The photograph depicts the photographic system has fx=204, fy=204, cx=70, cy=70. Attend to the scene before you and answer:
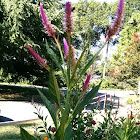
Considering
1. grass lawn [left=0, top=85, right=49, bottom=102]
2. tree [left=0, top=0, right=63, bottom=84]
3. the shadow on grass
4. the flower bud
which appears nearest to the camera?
the flower bud

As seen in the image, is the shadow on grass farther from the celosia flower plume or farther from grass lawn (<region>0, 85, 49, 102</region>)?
grass lawn (<region>0, 85, 49, 102</region>)

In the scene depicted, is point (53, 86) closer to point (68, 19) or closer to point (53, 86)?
point (53, 86)

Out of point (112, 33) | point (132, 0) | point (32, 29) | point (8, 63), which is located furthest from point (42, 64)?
point (132, 0)

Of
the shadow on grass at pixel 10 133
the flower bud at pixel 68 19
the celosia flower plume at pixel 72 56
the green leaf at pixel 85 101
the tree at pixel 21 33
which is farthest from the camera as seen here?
the tree at pixel 21 33

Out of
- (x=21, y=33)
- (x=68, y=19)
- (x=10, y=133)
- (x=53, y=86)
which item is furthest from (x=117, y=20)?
(x=21, y=33)

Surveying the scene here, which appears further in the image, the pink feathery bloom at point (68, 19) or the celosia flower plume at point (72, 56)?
the celosia flower plume at point (72, 56)

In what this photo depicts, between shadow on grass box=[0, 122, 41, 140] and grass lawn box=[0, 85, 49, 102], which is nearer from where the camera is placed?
shadow on grass box=[0, 122, 41, 140]

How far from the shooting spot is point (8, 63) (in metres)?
13.9

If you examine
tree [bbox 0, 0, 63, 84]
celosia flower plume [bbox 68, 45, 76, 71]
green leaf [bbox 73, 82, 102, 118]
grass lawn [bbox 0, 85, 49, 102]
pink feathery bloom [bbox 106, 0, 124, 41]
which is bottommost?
grass lawn [bbox 0, 85, 49, 102]

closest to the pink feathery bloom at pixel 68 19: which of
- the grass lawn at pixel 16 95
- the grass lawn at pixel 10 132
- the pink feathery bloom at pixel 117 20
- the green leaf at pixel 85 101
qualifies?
the pink feathery bloom at pixel 117 20

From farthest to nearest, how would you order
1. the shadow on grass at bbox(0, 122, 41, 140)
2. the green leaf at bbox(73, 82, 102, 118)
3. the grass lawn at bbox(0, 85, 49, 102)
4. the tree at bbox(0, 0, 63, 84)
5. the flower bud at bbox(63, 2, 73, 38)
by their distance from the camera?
the grass lawn at bbox(0, 85, 49, 102)
the tree at bbox(0, 0, 63, 84)
the shadow on grass at bbox(0, 122, 41, 140)
the green leaf at bbox(73, 82, 102, 118)
the flower bud at bbox(63, 2, 73, 38)

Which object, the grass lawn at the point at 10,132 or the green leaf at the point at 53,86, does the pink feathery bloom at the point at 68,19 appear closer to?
the green leaf at the point at 53,86

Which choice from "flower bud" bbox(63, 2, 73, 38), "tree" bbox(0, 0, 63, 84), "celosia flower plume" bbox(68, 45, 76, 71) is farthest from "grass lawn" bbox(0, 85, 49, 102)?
"flower bud" bbox(63, 2, 73, 38)

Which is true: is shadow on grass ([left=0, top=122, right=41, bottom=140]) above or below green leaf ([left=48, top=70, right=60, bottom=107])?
below
